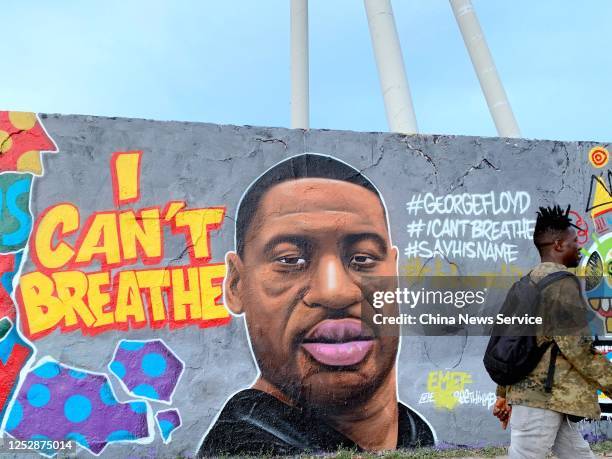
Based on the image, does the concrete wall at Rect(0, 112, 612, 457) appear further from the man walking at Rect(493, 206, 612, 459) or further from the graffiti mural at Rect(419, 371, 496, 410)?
the man walking at Rect(493, 206, 612, 459)

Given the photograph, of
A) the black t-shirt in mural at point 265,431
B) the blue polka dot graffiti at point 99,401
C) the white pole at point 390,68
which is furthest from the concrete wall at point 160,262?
the white pole at point 390,68

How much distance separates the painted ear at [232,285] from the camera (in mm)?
5715

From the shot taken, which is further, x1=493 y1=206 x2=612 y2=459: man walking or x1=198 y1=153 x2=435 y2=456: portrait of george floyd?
x1=198 y1=153 x2=435 y2=456: portrait of george floyd

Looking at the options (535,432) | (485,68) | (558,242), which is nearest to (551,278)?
(558,242)

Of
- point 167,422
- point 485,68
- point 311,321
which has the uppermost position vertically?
point 485,68

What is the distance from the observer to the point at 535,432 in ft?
11.6

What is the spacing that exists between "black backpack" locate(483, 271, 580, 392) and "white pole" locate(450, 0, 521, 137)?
11.6 metres

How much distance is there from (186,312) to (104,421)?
1032mm

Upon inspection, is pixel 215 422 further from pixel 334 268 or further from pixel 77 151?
pixel 77 151

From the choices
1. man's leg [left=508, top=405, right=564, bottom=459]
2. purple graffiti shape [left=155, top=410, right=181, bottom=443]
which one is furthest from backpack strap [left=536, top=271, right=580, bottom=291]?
purple graffiti shape [left=155, top=410, right=181, bottom=443]

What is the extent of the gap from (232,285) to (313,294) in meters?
0.67

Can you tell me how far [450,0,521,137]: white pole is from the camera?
48.8 ft

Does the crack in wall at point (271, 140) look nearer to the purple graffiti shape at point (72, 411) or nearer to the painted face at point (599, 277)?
the purple graffiti shape at point (72, 411)

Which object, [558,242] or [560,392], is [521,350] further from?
[558,242]
